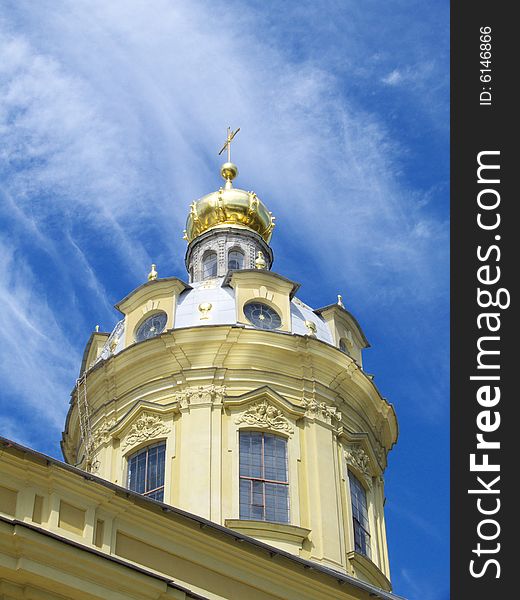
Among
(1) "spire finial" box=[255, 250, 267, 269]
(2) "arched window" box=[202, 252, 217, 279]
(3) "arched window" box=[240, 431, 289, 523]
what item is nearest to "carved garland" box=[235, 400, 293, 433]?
(3) "arched window" box=[240, 431, 289, 523]

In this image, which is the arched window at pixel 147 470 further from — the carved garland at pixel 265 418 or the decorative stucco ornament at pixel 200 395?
the carved garland at pixel 265 418

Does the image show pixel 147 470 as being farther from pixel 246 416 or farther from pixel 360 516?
pixel 360 516

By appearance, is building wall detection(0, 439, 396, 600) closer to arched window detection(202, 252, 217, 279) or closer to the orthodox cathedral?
the orthodox cathedral

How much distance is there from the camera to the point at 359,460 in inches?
A: 1226

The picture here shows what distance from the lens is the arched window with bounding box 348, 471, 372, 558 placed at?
97.3ft

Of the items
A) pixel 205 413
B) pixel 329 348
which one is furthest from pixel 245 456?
pixel 329 348

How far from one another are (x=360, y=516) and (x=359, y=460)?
4.81ft

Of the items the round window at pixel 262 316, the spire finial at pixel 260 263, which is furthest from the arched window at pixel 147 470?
the spire finial at pixel 260 263

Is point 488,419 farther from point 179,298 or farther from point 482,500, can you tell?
point 179,298

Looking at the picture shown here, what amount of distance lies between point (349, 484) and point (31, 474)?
14.7 m

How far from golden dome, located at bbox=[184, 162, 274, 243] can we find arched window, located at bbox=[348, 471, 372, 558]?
1034 centimetres

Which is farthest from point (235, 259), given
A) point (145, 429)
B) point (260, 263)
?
point (145, 429)

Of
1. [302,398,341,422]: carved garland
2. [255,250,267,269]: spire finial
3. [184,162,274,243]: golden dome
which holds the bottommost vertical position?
[302,398,341,422]: carved garland

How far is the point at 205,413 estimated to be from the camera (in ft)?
98.7
